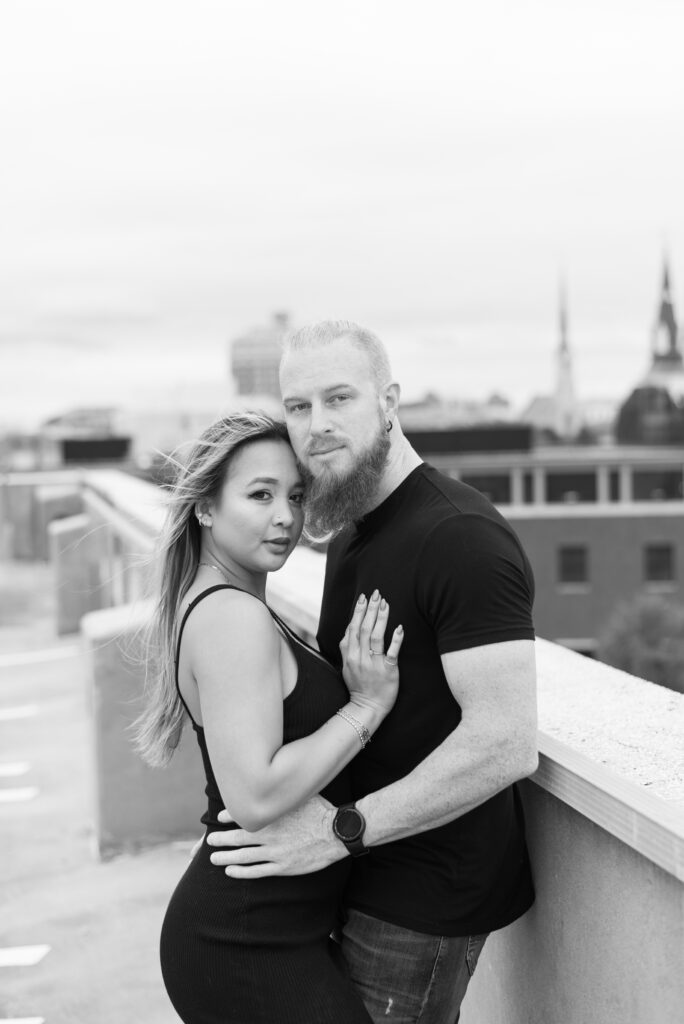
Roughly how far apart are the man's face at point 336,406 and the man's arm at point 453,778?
21.5 inches

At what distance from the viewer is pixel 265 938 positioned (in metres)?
2.34

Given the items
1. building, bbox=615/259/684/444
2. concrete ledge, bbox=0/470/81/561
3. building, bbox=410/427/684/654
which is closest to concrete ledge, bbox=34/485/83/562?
concrete ledge, bbox=0/470/81/561

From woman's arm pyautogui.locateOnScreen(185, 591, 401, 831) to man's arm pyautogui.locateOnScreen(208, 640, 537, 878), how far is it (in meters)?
0.09

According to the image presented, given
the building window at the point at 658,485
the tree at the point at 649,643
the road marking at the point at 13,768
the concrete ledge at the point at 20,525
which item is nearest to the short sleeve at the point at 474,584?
the road marking at the point at 13,768

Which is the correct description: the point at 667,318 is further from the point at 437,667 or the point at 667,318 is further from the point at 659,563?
the point at 437,667

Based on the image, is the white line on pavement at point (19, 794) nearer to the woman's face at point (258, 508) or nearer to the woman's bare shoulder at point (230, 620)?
the woman's face at point (258, 508)

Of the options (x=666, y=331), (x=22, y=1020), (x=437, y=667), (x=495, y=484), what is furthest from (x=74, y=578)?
(x=666, y=331)

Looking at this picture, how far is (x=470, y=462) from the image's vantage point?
49.8 meters

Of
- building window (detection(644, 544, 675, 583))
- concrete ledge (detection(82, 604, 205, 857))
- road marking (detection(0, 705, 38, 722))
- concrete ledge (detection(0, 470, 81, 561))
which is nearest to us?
concrete ledge (detection(82, 604, 205, 857))

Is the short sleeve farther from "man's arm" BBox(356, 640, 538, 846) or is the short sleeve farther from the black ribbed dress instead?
the black ribbed dress

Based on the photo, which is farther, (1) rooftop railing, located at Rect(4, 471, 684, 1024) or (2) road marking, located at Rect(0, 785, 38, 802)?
(2) road marking, located at Rect(0, 785, 38, 802)

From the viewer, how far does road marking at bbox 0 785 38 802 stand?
720 centimetres

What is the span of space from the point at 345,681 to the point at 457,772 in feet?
1.14

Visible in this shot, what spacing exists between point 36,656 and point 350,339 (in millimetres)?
10667
